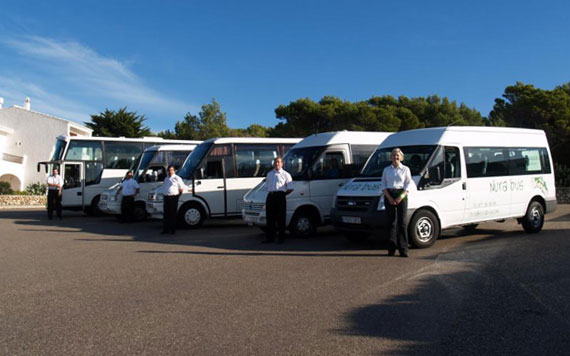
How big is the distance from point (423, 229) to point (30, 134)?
3817cm

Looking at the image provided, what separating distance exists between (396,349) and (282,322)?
3.84ft

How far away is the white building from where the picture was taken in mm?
36781

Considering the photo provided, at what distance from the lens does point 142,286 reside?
19.9ft

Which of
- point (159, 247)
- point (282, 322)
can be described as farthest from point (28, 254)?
point (282, 322)

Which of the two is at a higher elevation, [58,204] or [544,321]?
[58,204]

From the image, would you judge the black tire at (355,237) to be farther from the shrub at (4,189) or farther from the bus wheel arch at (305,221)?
the shrub at (4,189)

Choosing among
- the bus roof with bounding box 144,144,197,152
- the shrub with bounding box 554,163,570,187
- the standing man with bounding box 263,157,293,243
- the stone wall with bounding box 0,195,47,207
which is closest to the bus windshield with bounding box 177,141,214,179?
the bus roof with bounding box 144,144,197,152

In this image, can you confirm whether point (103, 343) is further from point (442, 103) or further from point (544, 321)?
point (442, 103)

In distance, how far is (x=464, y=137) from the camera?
9.59 metres

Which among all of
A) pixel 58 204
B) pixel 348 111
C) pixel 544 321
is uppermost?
pixel 348 111

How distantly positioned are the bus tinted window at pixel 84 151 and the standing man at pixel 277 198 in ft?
40.9

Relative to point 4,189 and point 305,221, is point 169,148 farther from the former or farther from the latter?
point 4,189

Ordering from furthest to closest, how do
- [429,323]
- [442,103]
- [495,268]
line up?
1. [442,103]
2. [495,268]
3. [429,323]

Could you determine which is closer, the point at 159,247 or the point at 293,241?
the point at 159,247
